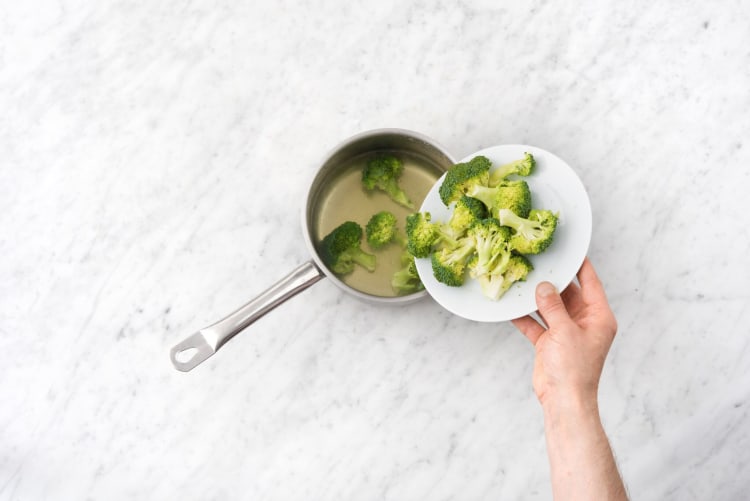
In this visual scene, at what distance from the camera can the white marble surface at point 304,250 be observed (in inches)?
63.6

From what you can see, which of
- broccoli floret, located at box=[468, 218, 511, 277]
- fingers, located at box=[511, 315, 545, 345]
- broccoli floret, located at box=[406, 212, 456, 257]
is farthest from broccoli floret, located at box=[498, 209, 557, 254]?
fingers, located at box=[511, 315, 545, 345]

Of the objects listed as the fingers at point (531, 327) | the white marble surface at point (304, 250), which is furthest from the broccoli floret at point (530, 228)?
the white marble surface at point (304, 250)

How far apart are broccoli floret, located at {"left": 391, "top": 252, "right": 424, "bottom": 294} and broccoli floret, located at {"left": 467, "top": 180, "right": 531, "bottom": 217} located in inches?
8.5

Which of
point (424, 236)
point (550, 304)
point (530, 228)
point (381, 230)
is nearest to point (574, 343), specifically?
point (550, 304)

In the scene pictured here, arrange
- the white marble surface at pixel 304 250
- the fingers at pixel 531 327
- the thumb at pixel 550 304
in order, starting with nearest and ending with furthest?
the thumb at pixel 550 304 < the fingers at pixel 531 327 < the white marble surface at pixel 304 250

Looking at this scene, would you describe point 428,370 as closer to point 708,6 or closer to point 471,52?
point 471,52

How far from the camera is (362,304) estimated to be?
5.33 feet

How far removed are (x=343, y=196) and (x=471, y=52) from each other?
49cm

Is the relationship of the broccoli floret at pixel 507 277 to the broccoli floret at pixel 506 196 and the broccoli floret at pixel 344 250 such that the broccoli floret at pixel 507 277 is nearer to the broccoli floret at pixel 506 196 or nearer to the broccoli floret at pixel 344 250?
the broccoli floret at pixel 506 196

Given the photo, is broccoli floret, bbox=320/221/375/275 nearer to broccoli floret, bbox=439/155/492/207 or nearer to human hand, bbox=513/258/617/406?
broccoli floret, bbox=439/155/492/207

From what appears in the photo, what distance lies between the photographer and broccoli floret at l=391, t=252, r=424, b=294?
148 cm

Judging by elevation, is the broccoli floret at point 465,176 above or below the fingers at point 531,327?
above

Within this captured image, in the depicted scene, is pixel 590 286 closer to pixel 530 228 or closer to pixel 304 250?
pixel 530 228

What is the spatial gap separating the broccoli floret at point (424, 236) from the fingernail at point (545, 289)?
190mm
